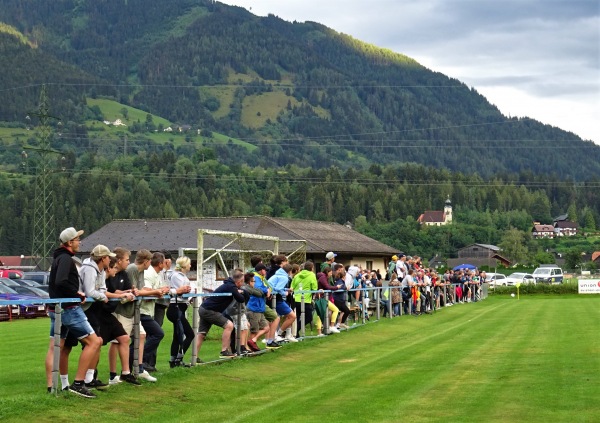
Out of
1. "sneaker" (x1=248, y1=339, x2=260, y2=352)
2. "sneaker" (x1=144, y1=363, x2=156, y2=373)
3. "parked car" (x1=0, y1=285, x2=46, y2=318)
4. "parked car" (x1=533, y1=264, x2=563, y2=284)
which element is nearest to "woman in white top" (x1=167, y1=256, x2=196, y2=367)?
"sneaker" (x1=144, y1=363, x2=156, y2=373)

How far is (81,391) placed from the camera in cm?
1356

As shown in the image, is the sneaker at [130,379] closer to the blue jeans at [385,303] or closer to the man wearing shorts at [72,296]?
the man wearing shorts at [72,296]

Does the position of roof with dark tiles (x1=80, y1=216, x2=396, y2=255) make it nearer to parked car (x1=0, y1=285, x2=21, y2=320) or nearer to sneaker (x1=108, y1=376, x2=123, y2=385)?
parked car (x1=0, y1=285, x2=21, y2=320)

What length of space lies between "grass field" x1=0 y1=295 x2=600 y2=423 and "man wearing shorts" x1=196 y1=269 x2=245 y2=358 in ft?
1.81

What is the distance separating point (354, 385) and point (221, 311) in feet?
12.4

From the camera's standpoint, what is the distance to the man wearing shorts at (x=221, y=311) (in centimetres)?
1883

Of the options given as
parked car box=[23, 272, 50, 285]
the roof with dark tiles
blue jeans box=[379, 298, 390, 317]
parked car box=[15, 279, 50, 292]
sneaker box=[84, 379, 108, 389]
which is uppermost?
the roof with dark tiles

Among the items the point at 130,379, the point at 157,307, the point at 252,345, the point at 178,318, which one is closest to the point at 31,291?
the point at 252,345

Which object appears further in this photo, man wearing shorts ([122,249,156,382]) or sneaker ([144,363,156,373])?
sneaker ([144,363,156,373])

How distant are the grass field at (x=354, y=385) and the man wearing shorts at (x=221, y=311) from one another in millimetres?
551

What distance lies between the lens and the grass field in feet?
42.8

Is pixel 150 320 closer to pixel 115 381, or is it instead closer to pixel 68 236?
pixel 115 381

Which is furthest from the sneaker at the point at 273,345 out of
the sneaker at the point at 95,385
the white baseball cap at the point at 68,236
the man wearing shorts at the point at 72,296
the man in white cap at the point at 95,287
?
the white baseball cap at the point at 68,236

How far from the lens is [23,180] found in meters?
189
